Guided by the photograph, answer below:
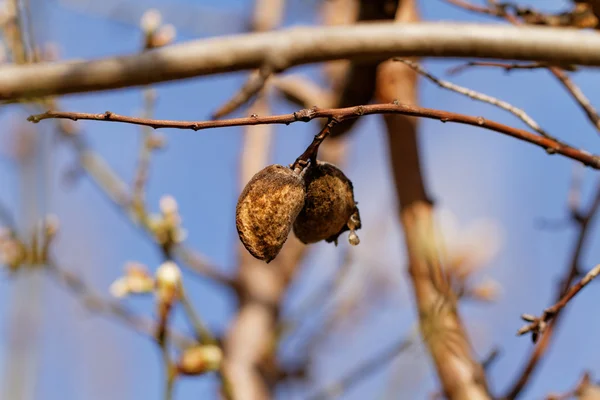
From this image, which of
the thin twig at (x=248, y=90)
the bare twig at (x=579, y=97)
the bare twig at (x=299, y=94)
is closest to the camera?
the thin twig at (x=248, y=90)

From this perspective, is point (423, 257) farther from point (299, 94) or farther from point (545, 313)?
point (299, 94)

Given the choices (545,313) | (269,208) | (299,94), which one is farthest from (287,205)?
(299,94)

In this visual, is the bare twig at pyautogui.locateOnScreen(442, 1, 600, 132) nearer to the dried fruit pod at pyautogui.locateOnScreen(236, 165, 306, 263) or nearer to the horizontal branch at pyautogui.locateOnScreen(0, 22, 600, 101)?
the horizontal branch at pyautogui.locateOnScreen(0, 22, 600, 101)

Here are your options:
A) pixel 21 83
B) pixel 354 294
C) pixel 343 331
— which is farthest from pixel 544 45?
pixel 343 331

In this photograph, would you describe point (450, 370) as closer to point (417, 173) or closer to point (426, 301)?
point (426, 301)

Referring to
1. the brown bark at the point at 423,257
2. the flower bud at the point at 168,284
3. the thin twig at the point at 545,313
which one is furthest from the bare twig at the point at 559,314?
the flower bud at the point at 168,284

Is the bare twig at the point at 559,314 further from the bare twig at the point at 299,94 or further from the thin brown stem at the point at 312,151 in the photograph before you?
the bare twig at the point at 299,94
